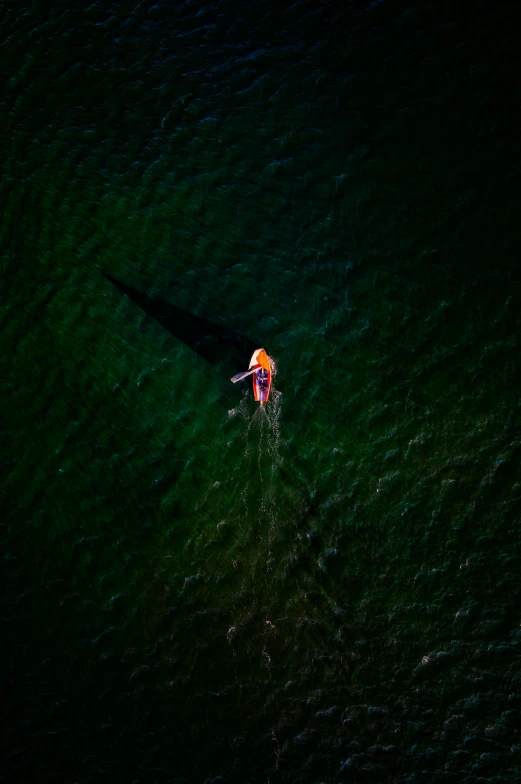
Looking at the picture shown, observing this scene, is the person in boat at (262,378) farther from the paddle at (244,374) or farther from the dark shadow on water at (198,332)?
the dark shadow on water at (198,332)

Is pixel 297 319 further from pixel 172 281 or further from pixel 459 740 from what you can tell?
pixel 459 740

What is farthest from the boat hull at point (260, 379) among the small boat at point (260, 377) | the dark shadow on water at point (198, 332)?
the dark shadow on water at point (198, 332)

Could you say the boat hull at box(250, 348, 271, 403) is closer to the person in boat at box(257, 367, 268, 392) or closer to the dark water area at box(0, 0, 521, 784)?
the person in boat at box(257, 367, 268, 392)

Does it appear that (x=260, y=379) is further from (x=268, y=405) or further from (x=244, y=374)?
(x=244, y=374)

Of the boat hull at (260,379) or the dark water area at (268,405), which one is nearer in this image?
the dark water area at (268,405)

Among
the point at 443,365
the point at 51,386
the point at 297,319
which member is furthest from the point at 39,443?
the point at 443,365

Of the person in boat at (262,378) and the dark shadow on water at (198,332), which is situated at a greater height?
the dark shadow on water at (198,332)
